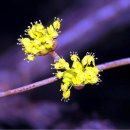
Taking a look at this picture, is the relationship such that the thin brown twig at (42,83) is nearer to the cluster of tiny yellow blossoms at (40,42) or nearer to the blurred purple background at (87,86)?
the cluster of tiny yellow blossoms at (40,42)

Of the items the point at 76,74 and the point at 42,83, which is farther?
the point at 76,74

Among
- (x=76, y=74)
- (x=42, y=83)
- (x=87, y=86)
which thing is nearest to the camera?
(x=42, y=83)

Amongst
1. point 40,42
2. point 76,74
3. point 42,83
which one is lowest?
point 42,83

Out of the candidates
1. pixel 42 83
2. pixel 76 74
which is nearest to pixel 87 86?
pixel 76 74

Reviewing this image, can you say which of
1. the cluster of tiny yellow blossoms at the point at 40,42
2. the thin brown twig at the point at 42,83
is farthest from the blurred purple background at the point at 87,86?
the thin brown twig at the point at 42,83

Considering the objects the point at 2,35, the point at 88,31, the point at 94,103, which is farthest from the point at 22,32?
the point at 94,103

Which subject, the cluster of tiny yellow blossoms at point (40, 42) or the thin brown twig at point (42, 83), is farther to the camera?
the cluster of tiny yellow blossoms at point (40, 42)

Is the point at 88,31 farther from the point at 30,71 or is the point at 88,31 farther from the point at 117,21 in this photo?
the point at 30,71

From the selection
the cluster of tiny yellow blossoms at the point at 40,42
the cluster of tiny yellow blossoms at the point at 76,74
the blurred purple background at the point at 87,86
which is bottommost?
the cluster of tiny yellow blossoms at the point at 76,74

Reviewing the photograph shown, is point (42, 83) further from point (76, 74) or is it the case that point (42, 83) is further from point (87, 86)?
point (87, 86)
